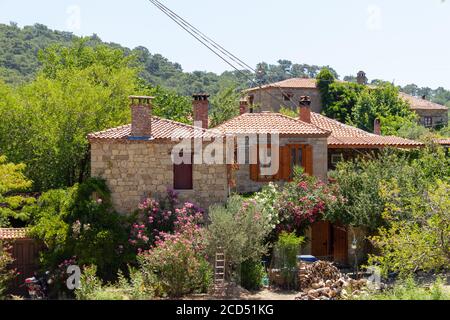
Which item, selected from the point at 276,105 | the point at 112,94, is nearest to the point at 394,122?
the point at 276,105

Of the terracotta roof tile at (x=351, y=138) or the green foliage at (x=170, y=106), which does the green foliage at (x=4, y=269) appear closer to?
the terracotta roof tile at (x=351, y=138)

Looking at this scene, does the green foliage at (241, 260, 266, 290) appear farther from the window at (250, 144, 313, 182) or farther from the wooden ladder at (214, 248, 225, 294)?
the window at (250, 144, 313, 182)

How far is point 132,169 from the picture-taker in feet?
81.6

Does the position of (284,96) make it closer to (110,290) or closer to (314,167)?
(314,167)

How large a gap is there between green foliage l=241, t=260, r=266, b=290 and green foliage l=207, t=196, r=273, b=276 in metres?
0.25

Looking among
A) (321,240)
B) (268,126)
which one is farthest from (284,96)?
(321,240)

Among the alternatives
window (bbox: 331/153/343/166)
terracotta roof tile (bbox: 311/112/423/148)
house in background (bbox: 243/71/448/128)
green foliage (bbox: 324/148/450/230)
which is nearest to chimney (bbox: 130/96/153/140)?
green foliage (bbox: 324/148/450/230)

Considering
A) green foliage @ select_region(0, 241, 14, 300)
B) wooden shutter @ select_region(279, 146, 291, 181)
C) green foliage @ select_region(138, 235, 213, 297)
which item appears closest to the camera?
green foliage @ select_region(0, 241, 14, 300)

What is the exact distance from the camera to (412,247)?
1816cm

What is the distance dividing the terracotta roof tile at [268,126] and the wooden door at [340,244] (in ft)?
13.2

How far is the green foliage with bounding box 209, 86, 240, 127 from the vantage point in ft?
153

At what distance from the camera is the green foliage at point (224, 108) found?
46.5 meters

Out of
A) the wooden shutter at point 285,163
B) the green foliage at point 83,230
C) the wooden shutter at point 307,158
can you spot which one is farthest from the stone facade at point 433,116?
the green foliage at point 83,230

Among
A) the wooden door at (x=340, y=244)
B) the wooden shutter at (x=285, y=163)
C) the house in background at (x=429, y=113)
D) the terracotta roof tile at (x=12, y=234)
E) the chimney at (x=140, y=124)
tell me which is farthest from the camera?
the house in background at (x=429, y=113)
